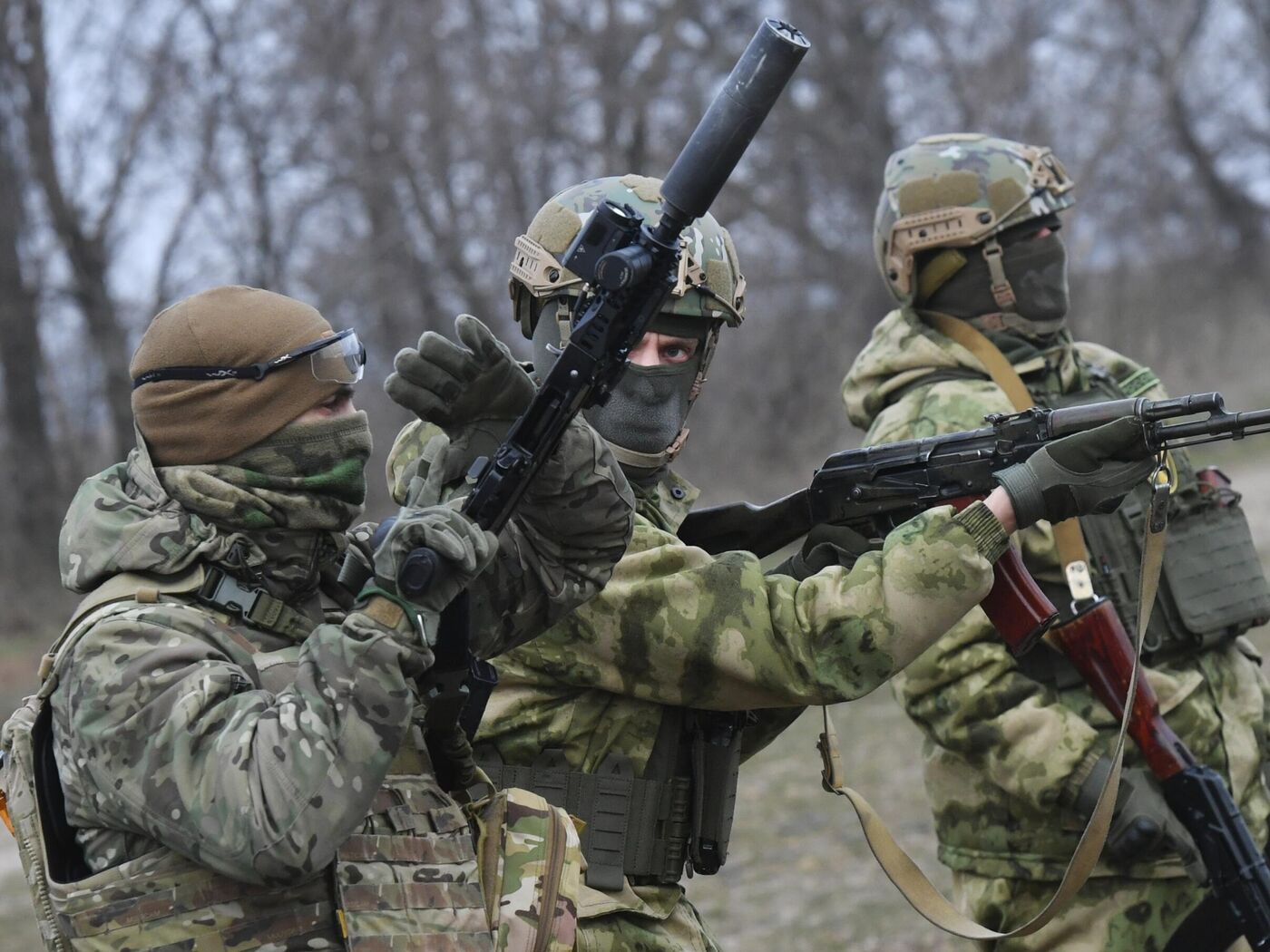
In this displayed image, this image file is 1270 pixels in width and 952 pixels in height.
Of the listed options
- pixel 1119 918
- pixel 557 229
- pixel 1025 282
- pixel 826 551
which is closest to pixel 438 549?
pixel 557 229

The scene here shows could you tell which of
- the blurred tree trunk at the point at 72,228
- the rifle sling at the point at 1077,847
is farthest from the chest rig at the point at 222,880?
the blurred tree trunk at the point at 72,228

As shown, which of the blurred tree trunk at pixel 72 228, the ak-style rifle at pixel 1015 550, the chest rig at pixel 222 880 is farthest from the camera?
the blurred tree trunk at pixel 72 228

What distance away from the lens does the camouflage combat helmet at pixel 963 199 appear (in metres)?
4.78

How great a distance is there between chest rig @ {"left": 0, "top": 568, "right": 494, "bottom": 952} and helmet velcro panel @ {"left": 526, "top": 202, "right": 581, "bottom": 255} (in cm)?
135

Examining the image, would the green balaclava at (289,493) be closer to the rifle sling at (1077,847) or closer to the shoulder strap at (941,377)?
the rifle sling at (1077,847)

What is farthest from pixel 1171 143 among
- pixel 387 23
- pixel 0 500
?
pixel 0 500

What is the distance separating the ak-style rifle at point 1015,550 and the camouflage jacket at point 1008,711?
15cm

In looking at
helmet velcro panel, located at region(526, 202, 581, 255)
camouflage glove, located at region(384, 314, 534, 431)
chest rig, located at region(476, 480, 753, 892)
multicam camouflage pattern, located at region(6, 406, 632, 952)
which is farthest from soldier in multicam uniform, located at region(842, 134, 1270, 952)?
multicam camouflage pattern, located at region(6, 406, 632, 952)

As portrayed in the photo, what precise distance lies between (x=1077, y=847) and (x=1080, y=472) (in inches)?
50.7

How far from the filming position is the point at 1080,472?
11.2 ft

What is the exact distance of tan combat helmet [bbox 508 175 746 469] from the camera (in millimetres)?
3604

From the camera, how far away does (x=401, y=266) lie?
18.4 metres

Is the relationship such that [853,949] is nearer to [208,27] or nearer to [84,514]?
[84,514]

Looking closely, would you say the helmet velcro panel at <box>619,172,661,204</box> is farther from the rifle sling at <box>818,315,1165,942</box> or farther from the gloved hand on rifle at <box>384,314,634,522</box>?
the rifle sling at <box>818,315,1165,942</box>
